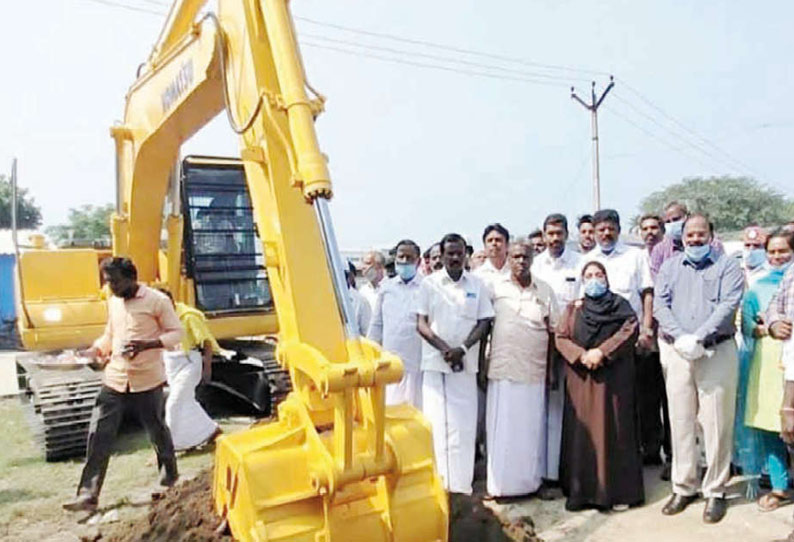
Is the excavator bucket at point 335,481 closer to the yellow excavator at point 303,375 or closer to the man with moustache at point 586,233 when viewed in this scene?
the yellow excavator at point 303,375

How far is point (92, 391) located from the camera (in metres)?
6.32

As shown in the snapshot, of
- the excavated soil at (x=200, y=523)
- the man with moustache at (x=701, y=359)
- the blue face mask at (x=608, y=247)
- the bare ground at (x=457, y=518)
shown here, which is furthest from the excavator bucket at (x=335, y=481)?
the blue face mask at (x=608, y=247)

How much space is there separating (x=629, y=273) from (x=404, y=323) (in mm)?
1679

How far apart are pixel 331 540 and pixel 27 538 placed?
2.63 m

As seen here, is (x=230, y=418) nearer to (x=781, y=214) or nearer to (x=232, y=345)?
(x=232, y=345)

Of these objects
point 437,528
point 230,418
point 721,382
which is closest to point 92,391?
point 230,418

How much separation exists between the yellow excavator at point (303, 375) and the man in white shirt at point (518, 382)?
1618 millimetres

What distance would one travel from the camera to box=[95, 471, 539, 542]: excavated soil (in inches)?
140

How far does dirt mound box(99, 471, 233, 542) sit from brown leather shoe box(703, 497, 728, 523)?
2771mm

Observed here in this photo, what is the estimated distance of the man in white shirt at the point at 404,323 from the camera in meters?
5.46

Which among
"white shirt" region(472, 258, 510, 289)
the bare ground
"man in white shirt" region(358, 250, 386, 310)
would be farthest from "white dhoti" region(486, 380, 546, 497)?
"man in white shirt" region(358, 250, 386, 310)

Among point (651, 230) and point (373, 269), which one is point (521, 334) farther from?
point (373, 269)

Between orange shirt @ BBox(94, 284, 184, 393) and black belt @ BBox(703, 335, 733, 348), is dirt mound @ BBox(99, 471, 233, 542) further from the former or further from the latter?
black belt @ BBox(703, 335, 733, 348)

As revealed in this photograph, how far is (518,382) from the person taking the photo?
4.77m
